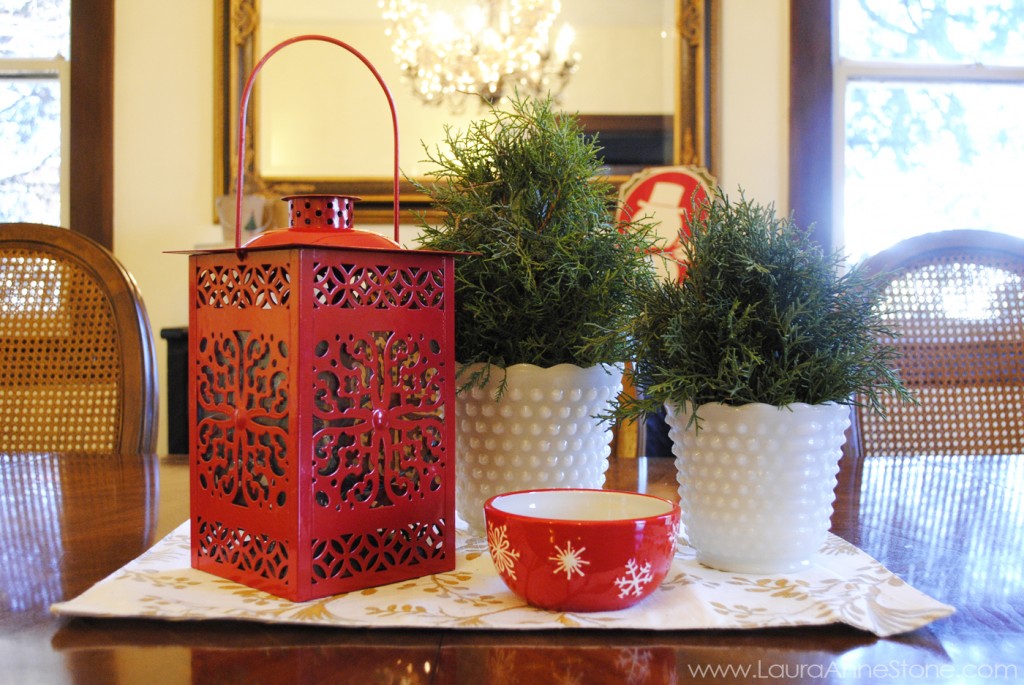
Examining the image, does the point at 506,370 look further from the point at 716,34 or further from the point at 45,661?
the point at 716,34

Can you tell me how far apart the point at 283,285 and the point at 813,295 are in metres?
0.30

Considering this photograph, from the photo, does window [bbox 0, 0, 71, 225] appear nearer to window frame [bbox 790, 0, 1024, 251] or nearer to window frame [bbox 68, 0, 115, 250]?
window frame [bbox 68, 0, 115, 250]

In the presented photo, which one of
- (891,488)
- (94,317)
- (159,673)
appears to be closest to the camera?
(159,673)

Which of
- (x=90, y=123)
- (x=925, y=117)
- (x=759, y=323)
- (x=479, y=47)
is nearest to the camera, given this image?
(x=759, y=323)

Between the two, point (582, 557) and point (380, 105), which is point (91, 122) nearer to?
point (380, 105)

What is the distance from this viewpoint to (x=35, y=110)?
8.74ft

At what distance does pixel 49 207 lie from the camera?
267 cm

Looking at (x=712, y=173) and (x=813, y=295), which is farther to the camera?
Answer: (x=712, y=173)

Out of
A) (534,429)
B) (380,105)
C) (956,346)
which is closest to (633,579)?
(534,429)

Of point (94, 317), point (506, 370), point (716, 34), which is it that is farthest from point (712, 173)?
point (506, 370)

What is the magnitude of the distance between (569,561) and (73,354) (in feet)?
3.15

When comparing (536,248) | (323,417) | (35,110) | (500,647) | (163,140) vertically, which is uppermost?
(35,110)

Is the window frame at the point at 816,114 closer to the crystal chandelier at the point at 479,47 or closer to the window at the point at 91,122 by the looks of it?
the crystal chandelier at the point at 479,47

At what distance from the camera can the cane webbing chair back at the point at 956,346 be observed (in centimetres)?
120
